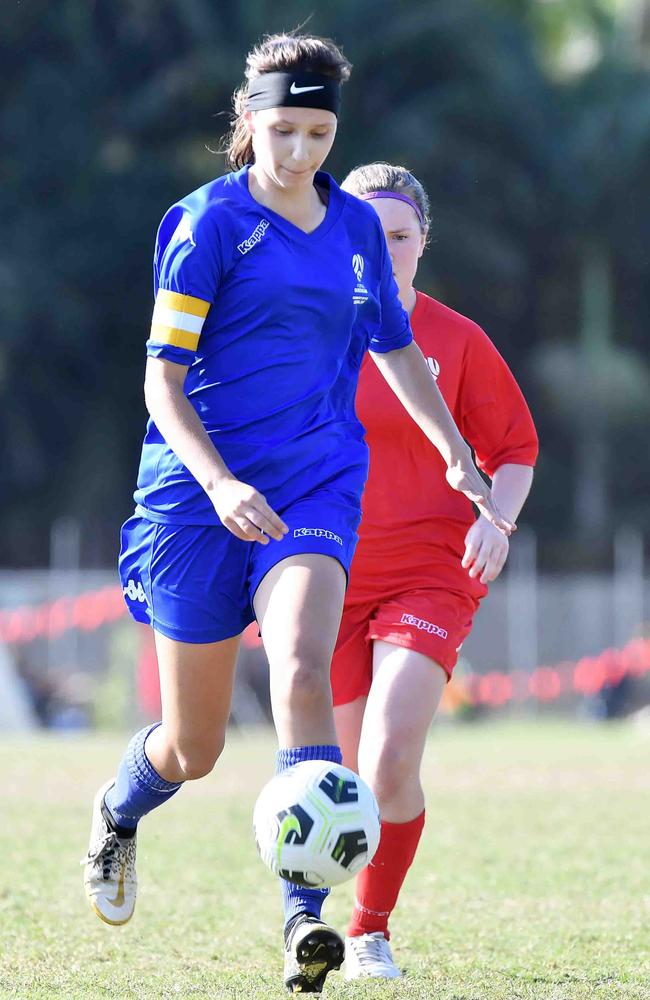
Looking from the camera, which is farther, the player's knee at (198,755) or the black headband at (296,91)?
the player's knee at (198,755)

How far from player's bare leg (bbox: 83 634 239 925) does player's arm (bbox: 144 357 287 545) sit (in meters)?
0.44

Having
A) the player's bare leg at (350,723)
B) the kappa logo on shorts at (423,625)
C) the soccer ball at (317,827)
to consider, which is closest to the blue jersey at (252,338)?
the soccer ball at (317,827)

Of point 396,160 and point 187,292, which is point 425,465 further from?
point 396,160

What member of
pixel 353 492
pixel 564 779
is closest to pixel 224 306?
pixel 353 492

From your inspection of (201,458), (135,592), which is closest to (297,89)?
(201,458)

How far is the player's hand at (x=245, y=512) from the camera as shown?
13.6 feet

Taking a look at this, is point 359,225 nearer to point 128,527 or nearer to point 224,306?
point 224,306

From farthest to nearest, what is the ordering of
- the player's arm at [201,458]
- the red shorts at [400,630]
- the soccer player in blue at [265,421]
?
1. the red shorts at [400,630]
2. the soccer player in blue at [265,421]
3. the player's arm at [201,458]

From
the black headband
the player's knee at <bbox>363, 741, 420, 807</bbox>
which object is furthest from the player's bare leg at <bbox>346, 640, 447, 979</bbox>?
the black headband

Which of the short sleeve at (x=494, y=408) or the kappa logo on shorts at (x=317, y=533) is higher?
the short sleeve at (x=494, y=408)

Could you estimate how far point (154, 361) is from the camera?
4414mm

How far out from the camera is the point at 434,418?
16.5ft

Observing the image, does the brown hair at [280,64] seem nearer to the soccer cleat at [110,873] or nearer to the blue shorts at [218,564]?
the blue shorts at [218,564]

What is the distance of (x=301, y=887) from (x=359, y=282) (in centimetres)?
159
